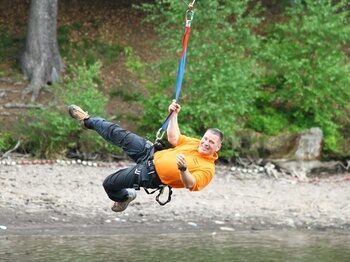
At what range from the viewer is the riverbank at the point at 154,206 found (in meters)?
14.7

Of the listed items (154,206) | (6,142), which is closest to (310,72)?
(154,206)

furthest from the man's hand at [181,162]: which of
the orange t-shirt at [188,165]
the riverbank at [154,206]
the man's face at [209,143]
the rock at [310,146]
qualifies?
the rock at [310,146]

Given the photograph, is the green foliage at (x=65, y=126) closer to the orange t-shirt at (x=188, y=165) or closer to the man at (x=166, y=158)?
the man at (x=166, y=158)

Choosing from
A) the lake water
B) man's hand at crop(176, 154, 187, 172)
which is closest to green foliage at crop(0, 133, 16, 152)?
the lake water

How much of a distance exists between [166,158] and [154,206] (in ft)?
22.7

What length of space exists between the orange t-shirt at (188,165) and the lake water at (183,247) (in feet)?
12.0

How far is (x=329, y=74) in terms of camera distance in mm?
18781

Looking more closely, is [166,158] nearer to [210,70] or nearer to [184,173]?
→ [184,173]

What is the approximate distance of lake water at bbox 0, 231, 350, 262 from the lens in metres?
12.5

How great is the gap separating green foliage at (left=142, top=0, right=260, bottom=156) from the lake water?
381cm

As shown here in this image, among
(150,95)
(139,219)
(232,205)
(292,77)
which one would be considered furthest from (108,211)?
(292,77)

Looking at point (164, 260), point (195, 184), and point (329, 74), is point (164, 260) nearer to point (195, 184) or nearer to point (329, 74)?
point (195, 184)

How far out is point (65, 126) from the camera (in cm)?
1762

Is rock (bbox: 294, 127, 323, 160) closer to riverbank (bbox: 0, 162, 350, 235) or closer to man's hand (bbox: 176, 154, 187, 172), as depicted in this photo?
riverbank (bbox: 0, 162, 350, 235)
